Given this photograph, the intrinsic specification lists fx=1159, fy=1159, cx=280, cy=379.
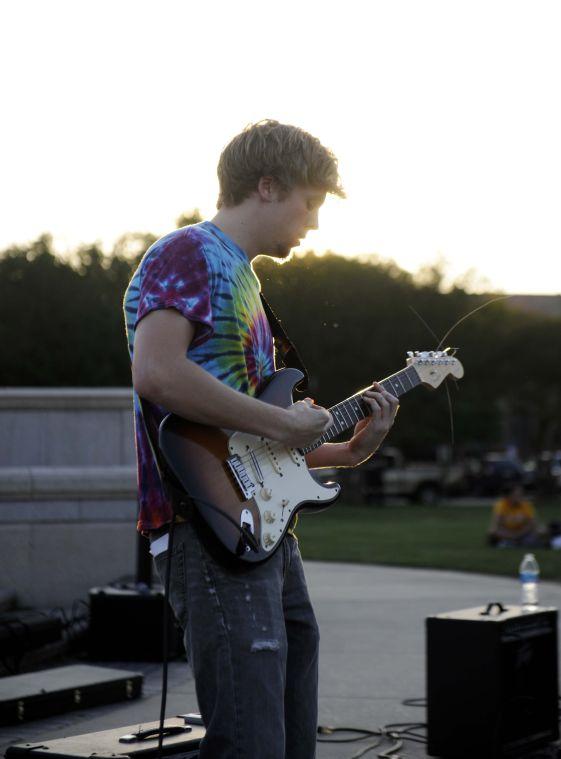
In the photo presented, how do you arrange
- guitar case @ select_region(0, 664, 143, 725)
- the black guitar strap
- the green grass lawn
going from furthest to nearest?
1. the green grass lawn
2. guitar case @ select_region(0, 664, 143, 725)
3. the black guitar strap

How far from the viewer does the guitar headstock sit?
149 inches

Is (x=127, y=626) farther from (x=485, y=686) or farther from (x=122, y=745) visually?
(x=122, y=745)

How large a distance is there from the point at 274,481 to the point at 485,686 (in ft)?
8.49

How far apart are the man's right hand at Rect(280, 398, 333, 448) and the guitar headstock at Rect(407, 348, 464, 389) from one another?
0.79 m

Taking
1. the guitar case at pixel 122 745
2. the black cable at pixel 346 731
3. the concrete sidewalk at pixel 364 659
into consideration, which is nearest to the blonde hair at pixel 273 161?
the guitar case at pixel 122 745

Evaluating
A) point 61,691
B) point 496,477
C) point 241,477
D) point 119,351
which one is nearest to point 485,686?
point 61,691

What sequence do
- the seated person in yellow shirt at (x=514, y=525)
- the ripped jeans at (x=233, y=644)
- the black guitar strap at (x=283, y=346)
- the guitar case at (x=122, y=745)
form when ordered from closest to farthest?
the ripped jeans at (x=233, y=644) < the black guitar strap at (x=283, y=346) < the guitar case at (x=122, y=745) < the seated person in yellow shirt at (x=514, y=525)

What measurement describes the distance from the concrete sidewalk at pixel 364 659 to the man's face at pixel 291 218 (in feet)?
10.1

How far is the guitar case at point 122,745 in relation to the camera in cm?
363

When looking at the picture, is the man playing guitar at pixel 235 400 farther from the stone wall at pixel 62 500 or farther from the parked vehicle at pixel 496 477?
the parked vehicle at pixel 496 477

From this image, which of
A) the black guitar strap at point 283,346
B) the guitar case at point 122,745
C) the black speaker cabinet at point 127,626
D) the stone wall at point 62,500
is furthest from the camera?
the stone wall at point 62,500

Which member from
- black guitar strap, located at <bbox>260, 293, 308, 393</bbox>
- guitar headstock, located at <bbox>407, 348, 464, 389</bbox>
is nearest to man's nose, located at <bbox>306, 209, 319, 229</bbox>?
black guitar strap, located at <bbox>260, 293, 308, 393</bbox>

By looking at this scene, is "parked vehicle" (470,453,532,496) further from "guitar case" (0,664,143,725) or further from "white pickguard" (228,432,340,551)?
"white pickguard" (228,432,340,551)

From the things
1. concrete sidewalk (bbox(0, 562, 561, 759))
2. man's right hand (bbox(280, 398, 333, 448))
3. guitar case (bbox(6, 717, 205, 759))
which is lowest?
concrete sidewalk (bbox(0, 562, 561, 759))
